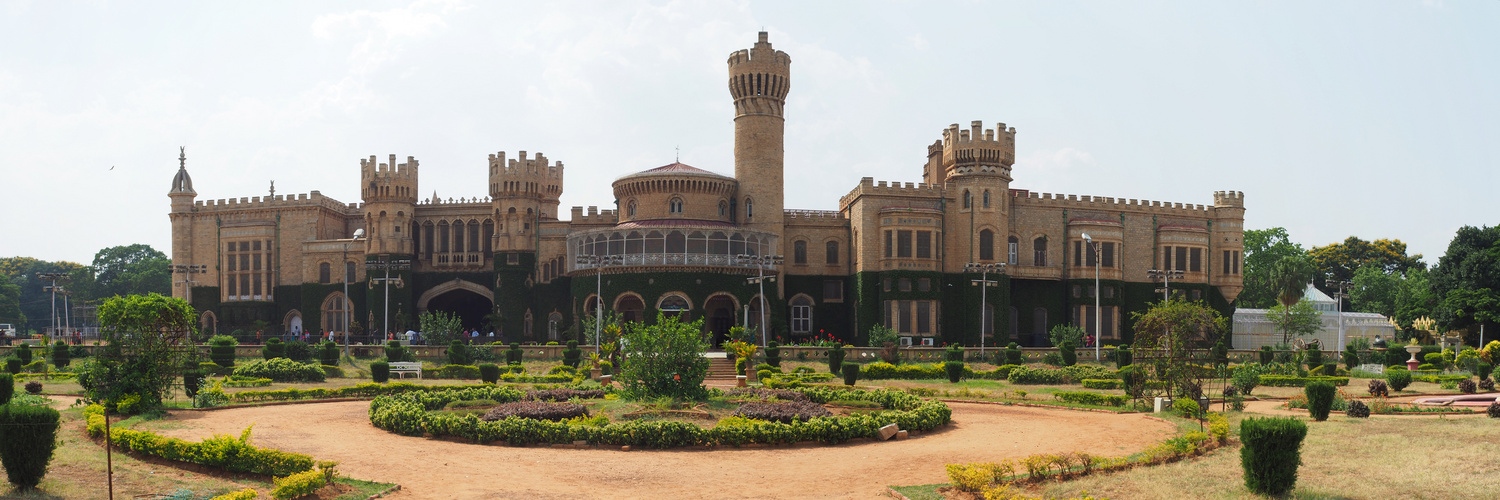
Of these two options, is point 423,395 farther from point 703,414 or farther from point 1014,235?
point 1014,235

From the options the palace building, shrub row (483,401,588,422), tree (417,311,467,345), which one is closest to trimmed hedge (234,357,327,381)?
tree (417,311,467,345)

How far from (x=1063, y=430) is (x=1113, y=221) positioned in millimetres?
39563

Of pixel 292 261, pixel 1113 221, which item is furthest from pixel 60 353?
pixel 1113 221

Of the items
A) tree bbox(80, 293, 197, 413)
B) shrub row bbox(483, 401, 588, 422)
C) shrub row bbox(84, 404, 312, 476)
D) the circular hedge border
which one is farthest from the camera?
tree bbox(80, 293, 197, 413)

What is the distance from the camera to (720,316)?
57.9m

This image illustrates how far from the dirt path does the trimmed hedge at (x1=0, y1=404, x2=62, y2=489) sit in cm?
442

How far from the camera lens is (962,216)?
5844 centimetres

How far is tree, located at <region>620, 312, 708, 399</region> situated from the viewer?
2678cm

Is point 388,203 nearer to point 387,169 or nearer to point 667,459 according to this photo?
point 387,169

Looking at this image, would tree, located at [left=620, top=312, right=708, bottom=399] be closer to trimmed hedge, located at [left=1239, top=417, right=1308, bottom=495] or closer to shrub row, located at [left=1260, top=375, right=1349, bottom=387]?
trimmed hedge, located at [left=1239, top=417, right=1308, bottom=495]

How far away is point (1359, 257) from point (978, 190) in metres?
65.9

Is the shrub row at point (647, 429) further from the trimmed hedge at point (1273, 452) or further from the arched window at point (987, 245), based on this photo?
the arched window at point (987, 245)

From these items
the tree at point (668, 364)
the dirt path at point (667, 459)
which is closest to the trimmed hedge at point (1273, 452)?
the dirt path at point (667, 459)

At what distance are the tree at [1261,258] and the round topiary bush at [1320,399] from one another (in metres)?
61.9
